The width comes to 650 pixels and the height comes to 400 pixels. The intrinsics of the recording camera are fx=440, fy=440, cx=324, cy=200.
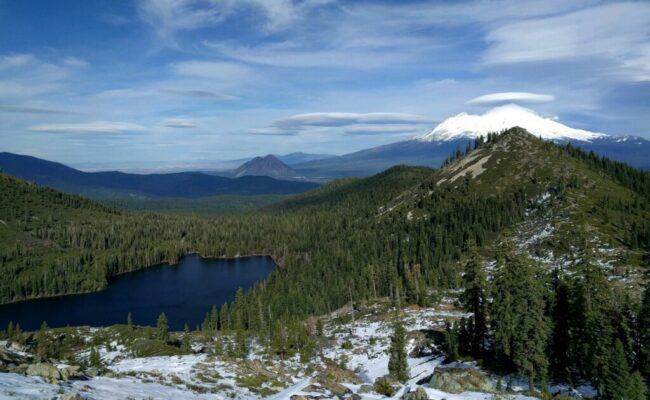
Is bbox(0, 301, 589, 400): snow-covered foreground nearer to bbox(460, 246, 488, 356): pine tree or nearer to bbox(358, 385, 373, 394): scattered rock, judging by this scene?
bbox(358, 385, 373, 394): scattered rock

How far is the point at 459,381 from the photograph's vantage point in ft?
165

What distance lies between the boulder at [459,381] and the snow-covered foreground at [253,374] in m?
1.17

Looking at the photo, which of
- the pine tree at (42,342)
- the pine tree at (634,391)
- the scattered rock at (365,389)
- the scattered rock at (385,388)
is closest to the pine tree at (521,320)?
the pine tree at (634,391)

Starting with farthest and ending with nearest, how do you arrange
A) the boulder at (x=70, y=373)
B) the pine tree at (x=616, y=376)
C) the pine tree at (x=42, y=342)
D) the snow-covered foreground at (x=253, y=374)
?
the pine tree at (x=42, y=342) < the pine tree at (x=616, y=376) < the boulder at (x=70, y=373) < the snow-covered foreground at (x=253, y=374)

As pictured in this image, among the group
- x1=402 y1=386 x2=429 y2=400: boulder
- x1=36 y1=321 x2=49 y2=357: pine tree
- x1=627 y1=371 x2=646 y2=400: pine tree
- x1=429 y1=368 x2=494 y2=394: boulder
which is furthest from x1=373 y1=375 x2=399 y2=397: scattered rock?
x1=36 y1=321 x2=49 y2=357: pine tree

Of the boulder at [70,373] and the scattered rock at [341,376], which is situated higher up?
the boulder at [70,373]

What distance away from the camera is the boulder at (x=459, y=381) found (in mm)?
48688

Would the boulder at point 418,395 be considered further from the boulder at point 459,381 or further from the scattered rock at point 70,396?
the scattered rock at point 70,396

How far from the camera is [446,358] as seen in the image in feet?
221

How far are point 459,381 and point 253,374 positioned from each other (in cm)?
2591

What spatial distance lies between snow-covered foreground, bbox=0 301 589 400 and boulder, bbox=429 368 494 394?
46.0 inches

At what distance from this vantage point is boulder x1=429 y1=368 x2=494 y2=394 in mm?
48688

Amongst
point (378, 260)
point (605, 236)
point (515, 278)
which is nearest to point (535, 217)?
point (605, 236)

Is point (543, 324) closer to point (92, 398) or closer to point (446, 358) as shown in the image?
point (446, 358)
